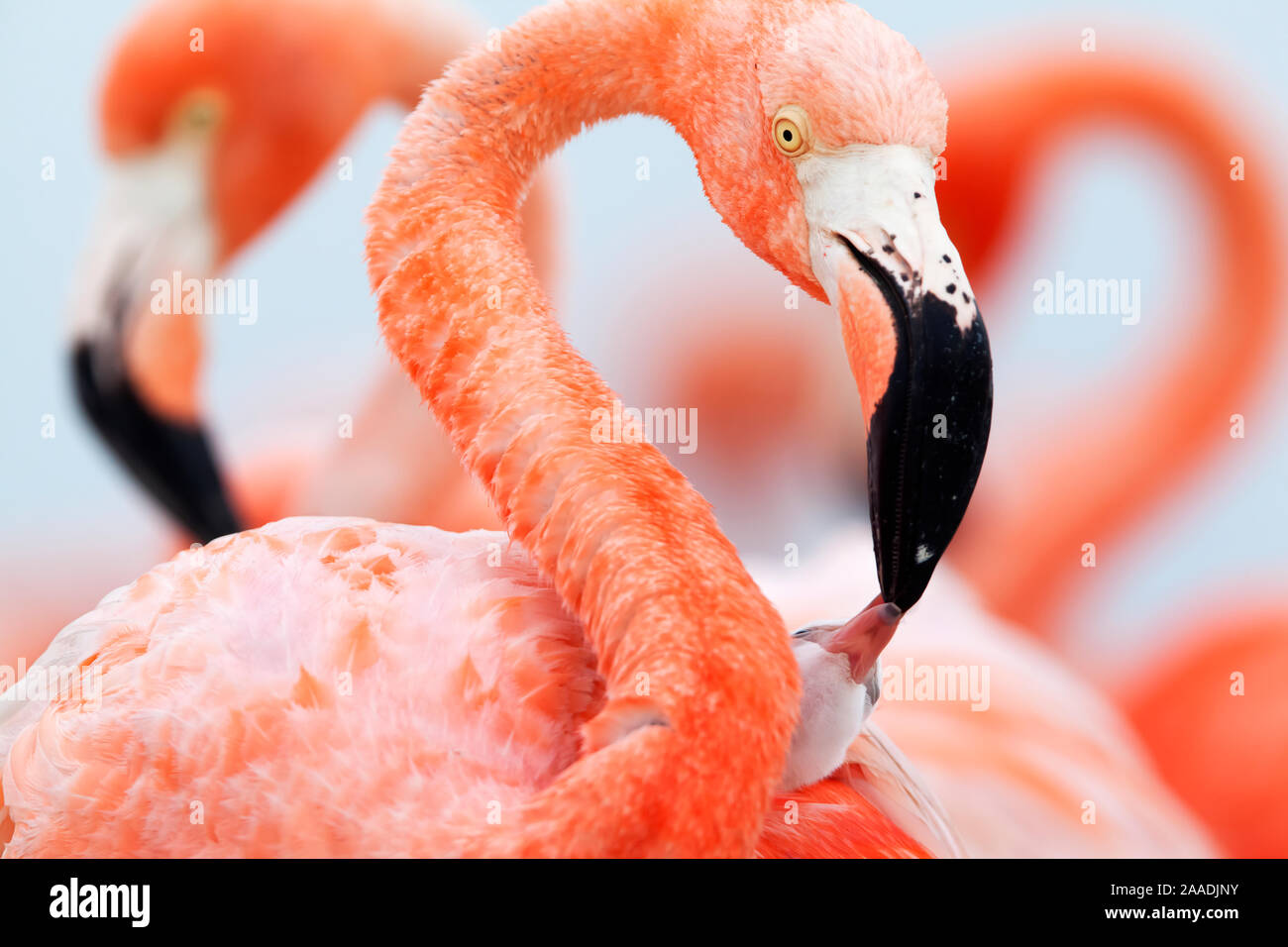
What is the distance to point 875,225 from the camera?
807 mm

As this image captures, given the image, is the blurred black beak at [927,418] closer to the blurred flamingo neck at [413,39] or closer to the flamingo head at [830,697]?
the flamingo head at [830,697]

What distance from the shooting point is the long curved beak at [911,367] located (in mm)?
752

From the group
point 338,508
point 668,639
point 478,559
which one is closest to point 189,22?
point 338,508

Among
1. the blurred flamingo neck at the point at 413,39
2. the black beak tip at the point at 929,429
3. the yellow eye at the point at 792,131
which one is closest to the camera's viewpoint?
the black beak tip at the point at 929,429

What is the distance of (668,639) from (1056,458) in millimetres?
1186

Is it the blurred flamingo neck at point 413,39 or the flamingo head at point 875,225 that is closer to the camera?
the flamingo head at point 875,225

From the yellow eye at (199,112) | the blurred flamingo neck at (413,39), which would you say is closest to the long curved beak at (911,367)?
the blurred flamingo neck at (413,39)

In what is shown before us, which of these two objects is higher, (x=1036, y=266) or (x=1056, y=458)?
(x=1036, y=266)

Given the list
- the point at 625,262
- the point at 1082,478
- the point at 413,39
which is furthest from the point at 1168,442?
the point at 413,39

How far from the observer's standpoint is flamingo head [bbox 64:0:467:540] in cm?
155

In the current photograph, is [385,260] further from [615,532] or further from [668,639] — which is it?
[668,639]

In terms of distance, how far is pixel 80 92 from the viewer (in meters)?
1.75

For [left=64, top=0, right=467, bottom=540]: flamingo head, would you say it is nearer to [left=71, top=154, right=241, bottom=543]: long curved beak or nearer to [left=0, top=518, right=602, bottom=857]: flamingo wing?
[left=71, top=154, right=241, bottom=543]: long curved beak
